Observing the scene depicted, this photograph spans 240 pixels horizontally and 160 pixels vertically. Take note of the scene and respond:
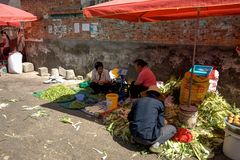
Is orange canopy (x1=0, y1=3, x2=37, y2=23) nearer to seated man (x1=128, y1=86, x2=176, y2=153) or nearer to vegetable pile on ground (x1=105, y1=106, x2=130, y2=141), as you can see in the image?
vegetable pile on ground (x1=105, y1=106, x2=130, y2=141)

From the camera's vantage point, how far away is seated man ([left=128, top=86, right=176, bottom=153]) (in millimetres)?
4445

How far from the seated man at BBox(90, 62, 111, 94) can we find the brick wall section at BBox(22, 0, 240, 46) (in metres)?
1.82

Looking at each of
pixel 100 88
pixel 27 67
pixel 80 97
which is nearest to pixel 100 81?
pixel 100 88

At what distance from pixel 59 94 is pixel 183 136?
4878mm

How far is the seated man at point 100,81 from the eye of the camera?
8.22 metres

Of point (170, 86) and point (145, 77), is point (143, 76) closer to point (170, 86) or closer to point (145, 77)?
point (145, 77)

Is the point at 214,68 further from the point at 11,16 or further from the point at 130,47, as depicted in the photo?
the point at 11,16

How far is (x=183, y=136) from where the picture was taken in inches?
194

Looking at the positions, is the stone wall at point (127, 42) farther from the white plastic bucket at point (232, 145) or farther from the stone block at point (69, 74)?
the white plastic bucket at point (232, 145)

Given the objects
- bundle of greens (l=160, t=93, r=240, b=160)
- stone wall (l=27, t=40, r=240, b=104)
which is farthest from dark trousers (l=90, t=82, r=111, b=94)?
bundle of greens (l=160, t=93, r=240, b=160)

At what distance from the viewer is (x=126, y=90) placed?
803 cm

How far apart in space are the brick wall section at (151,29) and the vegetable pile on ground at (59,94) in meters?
2.86

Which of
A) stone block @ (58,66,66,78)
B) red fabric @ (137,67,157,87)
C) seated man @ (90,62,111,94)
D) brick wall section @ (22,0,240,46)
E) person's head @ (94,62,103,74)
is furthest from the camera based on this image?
stone block @ (58,66,66,78)

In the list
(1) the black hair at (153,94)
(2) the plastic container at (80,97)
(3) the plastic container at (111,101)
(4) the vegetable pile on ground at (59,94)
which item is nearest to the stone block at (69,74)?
(4) the vegetable pile on ground at (59,94)
